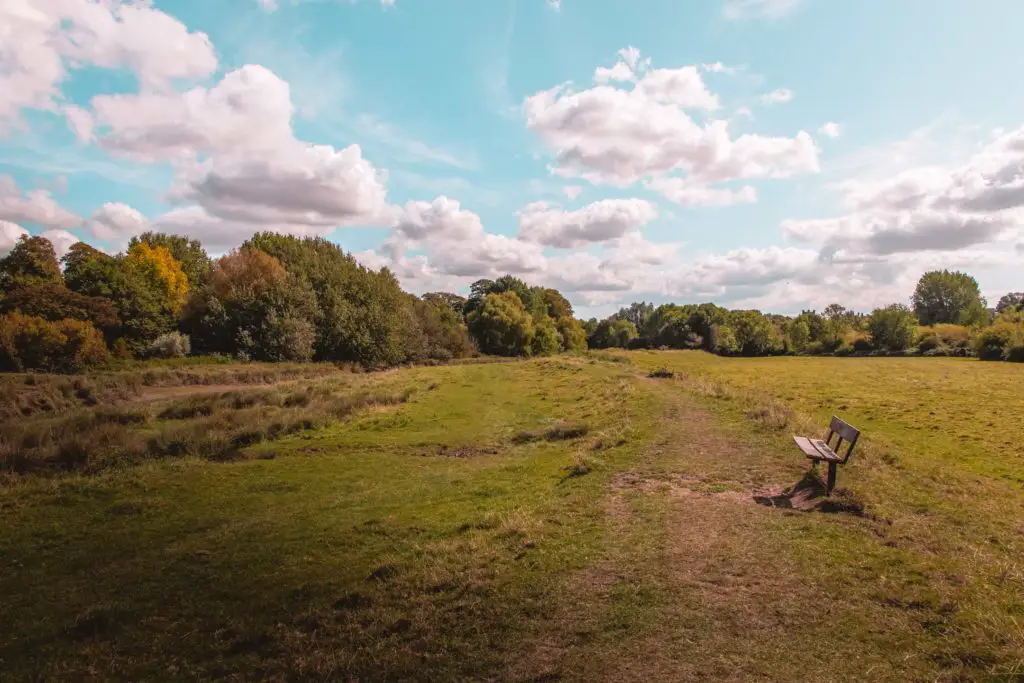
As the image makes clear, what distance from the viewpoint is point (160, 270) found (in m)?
60.8

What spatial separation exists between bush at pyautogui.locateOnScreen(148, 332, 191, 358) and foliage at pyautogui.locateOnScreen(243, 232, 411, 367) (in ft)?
41.6

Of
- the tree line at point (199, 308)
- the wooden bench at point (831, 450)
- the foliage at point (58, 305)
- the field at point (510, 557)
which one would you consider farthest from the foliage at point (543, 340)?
the wooden bench at point (831, 450)

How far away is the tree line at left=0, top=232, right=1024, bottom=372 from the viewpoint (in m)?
41.7

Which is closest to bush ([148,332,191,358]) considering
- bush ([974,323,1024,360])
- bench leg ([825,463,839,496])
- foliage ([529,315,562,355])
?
bench leg ([825,463,839,496])

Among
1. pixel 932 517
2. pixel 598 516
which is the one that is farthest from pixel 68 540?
pixel 932 517

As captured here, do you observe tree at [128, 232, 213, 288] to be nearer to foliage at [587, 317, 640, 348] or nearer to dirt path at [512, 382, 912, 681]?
dirt path at [512, 382, 912, 681]

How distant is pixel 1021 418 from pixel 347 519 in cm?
2924

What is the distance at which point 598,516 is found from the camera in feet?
34.1

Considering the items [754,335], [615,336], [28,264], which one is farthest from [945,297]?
[28,264]

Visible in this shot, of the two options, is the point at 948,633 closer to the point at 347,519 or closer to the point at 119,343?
the point at 347,519

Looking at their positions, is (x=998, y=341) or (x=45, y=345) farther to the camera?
(x=998, y=341)

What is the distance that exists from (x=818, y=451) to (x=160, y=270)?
2713 inches

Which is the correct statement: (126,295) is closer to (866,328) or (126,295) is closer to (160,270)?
(160,270)

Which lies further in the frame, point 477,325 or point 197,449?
point 477,325
